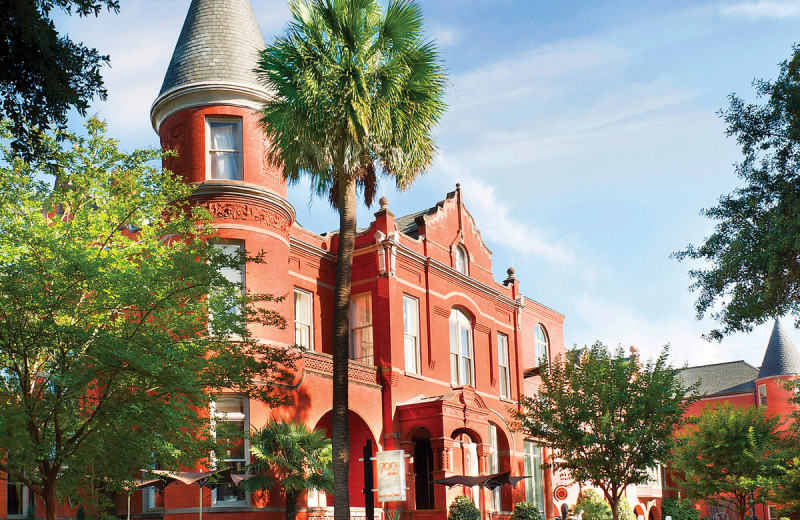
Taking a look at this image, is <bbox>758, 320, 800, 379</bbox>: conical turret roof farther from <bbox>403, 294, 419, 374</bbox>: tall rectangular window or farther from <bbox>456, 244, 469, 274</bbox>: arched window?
<bbox>403, 294, 419, 374</bbox>: tall rectangular window

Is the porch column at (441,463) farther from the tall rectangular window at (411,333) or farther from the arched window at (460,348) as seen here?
the arched window at (460,348)

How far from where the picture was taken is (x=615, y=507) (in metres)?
26.5

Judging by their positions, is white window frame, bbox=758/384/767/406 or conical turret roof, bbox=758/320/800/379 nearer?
conical turret roof, bbox=758/320/800/379

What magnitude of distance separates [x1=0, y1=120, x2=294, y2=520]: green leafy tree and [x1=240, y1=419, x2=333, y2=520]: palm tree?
3.72 meters

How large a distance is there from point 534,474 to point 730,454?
9991 millimetres

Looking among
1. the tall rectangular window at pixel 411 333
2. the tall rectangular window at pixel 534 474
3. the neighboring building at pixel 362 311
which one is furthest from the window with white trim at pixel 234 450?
the tall rectangular window at pixel 534 474

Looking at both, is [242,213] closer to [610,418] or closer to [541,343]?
[610,418]

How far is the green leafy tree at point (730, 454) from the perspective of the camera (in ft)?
126

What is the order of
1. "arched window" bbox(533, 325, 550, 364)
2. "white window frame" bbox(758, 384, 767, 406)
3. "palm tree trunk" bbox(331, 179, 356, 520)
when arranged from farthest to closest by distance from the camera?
"white window frame" bbox(758, 384, 767, 406), "arched window" bbox(533, 325, 550, 364), "palm tree trunk" bbox(331, 179, 356, 520)

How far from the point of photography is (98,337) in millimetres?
14648

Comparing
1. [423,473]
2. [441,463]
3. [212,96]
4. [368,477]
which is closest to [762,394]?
[423,473]

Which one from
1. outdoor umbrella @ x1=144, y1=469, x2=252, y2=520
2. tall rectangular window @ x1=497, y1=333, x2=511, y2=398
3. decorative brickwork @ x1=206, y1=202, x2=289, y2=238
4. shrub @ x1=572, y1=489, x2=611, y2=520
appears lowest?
shrub @ x1=572, y1=489, x2=611, y2=520

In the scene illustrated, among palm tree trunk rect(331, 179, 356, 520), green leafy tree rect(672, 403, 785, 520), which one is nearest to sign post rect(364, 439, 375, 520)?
palm tree trunk rect(331, 179, 356, 520)

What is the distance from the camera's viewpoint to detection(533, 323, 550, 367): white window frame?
4431 centimetres
